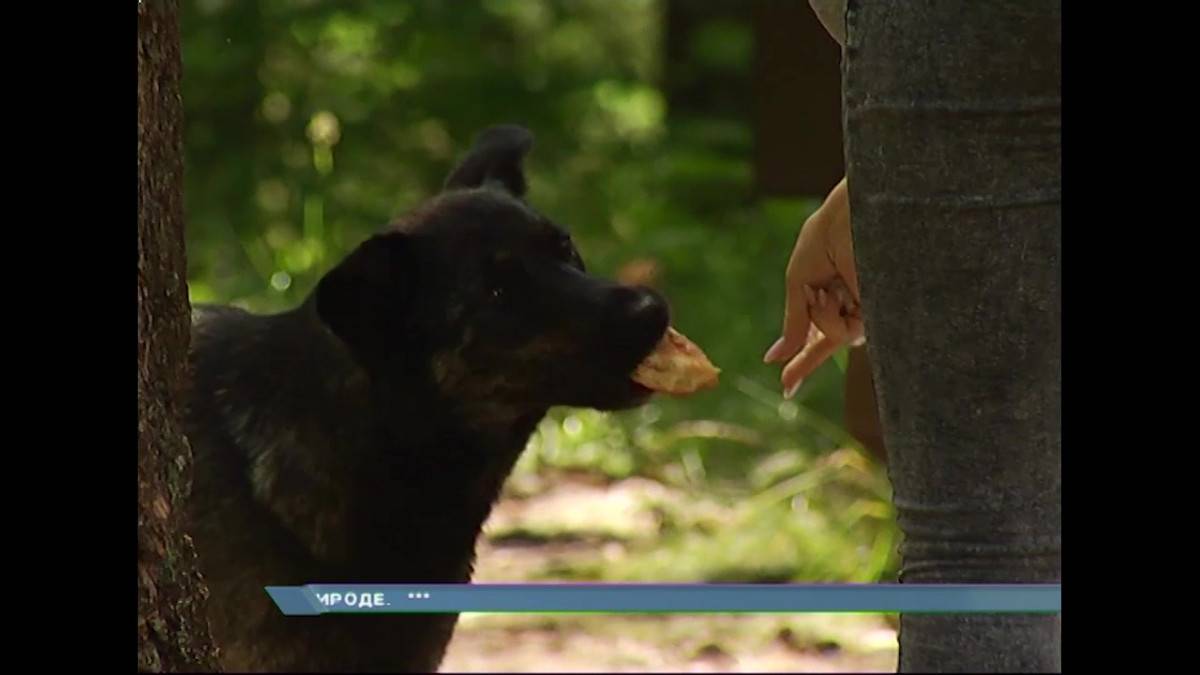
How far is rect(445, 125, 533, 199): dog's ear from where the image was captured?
4109 millimetres

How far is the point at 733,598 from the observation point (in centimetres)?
279

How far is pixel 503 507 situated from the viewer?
19.5 ft

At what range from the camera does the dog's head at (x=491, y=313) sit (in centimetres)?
367

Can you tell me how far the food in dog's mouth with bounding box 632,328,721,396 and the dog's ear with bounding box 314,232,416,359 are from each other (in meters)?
0.50

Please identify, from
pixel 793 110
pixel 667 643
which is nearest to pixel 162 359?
pixel 667 643

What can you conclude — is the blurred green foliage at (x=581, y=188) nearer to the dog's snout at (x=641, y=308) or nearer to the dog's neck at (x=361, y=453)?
the dog's neck at (x=361, y=453)

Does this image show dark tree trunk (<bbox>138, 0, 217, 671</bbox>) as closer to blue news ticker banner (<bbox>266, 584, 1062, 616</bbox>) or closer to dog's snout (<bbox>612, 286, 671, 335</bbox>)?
blue news ticker banner (<bbox>266, 584, 1062, 616</bbox>)

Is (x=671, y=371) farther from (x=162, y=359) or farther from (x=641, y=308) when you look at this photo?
(x=162, y=359)

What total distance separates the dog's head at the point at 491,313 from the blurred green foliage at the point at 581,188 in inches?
42.1

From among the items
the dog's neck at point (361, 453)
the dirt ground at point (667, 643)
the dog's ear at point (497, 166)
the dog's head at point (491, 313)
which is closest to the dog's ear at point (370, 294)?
the dog's head at point (491, 313)

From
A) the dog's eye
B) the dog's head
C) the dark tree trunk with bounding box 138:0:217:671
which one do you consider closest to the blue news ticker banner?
the dark tree trunk with bounding box 138:0:217:671

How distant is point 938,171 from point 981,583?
0.66 m

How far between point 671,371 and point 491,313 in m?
0.39

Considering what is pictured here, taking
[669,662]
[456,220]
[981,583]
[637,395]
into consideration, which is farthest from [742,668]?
[981,583]
